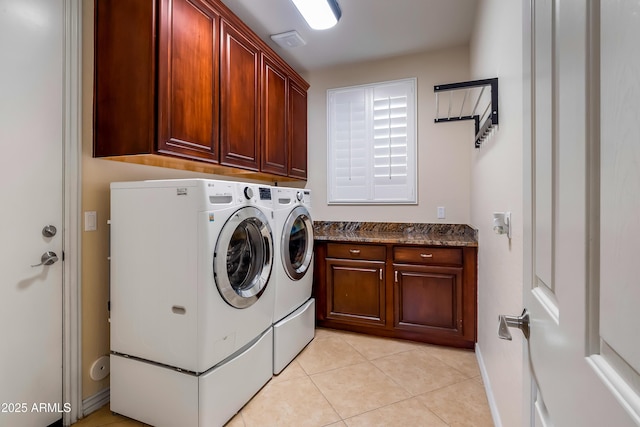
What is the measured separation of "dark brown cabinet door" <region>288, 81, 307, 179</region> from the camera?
2.95 metres

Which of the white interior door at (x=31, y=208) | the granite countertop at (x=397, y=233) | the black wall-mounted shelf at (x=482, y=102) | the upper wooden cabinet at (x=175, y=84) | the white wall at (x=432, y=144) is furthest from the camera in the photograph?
the white wall at (x=432, y=144)

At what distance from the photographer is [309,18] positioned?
2123 millimetres

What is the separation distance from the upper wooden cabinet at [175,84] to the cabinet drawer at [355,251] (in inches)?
39.9

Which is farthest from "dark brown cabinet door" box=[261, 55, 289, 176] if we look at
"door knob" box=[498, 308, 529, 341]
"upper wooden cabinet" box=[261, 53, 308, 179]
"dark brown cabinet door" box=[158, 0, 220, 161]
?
"door knob" box=[498, 308, 529, 341]

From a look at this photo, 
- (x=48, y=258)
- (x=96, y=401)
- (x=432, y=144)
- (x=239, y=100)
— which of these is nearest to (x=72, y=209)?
(x=48, y=258)

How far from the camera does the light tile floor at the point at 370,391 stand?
1589 mm

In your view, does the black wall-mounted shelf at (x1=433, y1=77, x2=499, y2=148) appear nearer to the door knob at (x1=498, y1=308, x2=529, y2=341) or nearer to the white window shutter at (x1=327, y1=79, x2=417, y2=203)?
the white window shutter at (x1=327, y1=79, x2=417, y2=203)

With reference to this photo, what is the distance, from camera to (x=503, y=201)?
4.40 ft

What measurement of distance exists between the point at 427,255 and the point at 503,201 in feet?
3.71

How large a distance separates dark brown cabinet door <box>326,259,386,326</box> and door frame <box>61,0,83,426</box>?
177 centimetres

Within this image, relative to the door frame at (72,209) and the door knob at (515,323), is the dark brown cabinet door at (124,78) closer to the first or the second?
the door frame at (72,209)

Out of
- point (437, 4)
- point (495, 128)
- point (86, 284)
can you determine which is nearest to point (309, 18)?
point (437, 4)

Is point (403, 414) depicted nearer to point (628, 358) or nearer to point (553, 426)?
point (553, 426)

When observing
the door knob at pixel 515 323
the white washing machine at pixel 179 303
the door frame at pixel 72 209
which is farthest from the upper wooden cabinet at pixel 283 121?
the door knob at pixel 515 323
